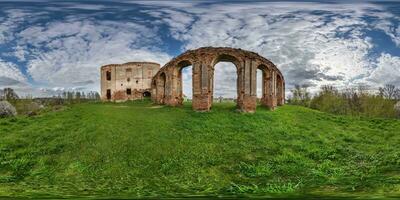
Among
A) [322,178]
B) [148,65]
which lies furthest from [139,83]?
[322,178]

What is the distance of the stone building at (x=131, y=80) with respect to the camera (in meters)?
44.1

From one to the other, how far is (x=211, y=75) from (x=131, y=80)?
638 inches

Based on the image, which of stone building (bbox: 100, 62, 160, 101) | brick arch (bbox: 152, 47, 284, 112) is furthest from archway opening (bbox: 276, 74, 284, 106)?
stone building (bbox: 100, 62, 160, 101)

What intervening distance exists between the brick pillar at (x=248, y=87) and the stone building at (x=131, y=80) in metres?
16.4

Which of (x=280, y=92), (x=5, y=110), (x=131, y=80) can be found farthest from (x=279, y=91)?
(x=5, y=110)

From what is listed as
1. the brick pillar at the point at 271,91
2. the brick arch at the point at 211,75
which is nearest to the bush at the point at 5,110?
the brick arch at the point at 211,75

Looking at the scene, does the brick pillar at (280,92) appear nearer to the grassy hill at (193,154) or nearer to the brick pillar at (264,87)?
the brick pillar at (264,87)

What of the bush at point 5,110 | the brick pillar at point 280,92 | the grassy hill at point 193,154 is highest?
the brick pillar at point 280,92

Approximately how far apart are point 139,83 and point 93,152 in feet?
75.9

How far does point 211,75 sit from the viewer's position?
30.1m

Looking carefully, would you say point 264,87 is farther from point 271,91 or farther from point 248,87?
point 248,87

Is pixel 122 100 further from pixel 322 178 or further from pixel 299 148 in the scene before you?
pixel 322 178

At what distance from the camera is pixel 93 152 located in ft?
70.1

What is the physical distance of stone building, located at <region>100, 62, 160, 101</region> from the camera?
4409cm
